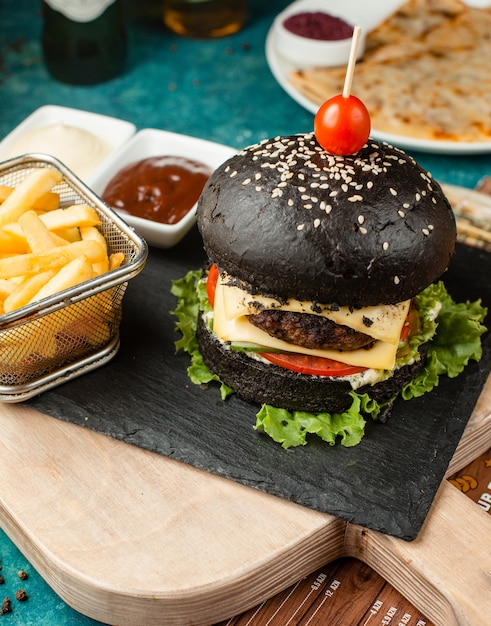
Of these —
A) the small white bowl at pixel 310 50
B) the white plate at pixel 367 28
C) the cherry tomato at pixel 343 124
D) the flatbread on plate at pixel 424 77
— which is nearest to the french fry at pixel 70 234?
the cherry tomato at pixel 343 124

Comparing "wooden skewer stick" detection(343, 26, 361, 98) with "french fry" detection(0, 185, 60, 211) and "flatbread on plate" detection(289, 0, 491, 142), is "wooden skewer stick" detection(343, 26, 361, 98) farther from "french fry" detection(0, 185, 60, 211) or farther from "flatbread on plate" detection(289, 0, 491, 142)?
"flatbread on plate" detection(289, 0, 491, 142)

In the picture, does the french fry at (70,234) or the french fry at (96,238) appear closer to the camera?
the french fry at (96,238)

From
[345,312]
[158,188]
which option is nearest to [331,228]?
[345,312]

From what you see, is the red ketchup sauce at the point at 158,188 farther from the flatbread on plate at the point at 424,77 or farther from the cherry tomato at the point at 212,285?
the flatbread on plate at the point at 424,77

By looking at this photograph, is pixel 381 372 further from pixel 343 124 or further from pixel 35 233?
pixel 35 233

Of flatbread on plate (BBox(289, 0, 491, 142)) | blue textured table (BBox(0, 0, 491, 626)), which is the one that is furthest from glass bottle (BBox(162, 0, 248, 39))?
flatbread on plate (BBox(289, 0, 491, 142))

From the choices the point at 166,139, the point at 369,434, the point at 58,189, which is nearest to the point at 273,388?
the point at 369,434
